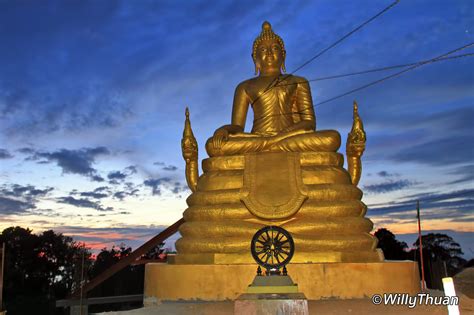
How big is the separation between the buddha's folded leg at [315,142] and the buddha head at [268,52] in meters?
2.07

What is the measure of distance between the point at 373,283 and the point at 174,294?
2.91m

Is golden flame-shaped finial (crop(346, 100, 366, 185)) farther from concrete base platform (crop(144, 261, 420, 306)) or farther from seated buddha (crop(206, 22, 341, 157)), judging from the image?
concrete base platform (crop(144, 261, 420, 306))

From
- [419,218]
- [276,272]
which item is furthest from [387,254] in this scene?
[276,272]

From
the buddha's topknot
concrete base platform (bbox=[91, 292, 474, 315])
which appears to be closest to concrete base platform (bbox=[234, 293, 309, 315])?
concrete base platform (bbox=[91, 292, 474, 315])

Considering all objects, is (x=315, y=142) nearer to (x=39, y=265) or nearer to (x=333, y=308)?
(x=333, y=308)

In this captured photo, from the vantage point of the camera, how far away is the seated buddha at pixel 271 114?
324 inches

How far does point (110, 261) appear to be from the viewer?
1933cm

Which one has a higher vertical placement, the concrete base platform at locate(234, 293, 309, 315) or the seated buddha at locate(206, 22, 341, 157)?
the seated buddha at locate(206, 22, 341, 157)

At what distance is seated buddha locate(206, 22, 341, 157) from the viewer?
8.22 m

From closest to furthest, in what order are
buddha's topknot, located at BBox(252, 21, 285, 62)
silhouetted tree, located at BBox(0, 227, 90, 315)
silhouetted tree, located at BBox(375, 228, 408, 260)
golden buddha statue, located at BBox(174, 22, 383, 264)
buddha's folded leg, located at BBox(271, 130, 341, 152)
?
golden buddha statue, located at BBox(174, 22, 383, 264), buddha's folded leg, located at BBox(271, 130, 341, 152), buddha's topknot, located at BBox(252, 21, 285, 62), silhouetted tree, located at BBox(0, 227, 90, 315), silhouetted tree, located at BBox(375, 228, 408, 260)

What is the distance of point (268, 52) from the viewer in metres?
9.71

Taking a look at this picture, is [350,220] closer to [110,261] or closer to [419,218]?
[419,218]

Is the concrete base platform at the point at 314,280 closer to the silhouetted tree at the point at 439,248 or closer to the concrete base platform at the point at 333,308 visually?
the concrete base platform at the point at 333,308

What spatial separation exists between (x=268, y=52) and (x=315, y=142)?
254cm
